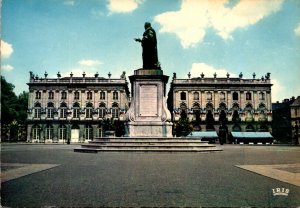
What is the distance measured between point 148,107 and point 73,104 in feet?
165

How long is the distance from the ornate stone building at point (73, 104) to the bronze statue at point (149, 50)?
152 feet

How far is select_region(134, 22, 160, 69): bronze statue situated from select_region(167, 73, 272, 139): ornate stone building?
45.3m

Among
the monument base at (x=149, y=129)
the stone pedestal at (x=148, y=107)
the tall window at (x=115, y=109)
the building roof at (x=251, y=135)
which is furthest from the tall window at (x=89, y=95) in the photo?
the monument base at (x=149, y=129)

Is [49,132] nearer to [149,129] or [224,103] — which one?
[224,103]

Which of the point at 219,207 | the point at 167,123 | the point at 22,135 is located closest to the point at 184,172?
the point at 219,207

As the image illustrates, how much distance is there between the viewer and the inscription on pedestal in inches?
891

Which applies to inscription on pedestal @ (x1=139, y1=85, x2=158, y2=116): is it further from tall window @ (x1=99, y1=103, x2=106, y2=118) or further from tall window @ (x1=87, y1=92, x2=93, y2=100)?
tall window @ (x1=87, y1=92, x2=93, y2=100)

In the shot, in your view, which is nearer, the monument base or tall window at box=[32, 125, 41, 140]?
the monument base

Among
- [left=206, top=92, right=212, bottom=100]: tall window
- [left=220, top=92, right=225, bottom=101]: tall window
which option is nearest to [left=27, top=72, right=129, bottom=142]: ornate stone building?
[left=206, top=92, right=212, bottom=100]: tall window

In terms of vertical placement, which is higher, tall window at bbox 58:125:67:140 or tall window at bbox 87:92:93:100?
tall window at bbox 87:92:93:100

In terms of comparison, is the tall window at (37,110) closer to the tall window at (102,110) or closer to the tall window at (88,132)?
the tall window at (88,132)

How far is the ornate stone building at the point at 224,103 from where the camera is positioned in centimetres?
6944

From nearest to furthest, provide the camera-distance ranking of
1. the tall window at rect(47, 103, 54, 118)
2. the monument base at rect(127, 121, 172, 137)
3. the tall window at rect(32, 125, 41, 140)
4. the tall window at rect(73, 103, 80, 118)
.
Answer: the monument base at rect(127, 121, 172, 137) < the tall window at rect(32, 125, 41, 140) < the tall window at rect(47, 103, 54, 118) < the tall window at rect(73, 103, 80, 118)

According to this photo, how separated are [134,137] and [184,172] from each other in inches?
458
